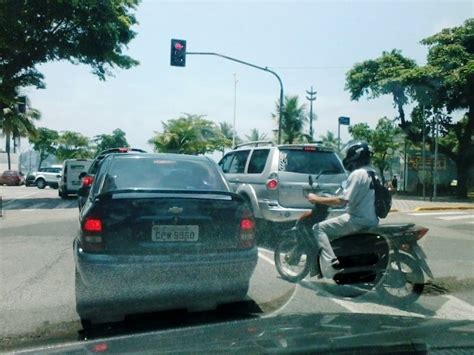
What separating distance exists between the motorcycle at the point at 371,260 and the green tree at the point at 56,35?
Answer: 1618cm

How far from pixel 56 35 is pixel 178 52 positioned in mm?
6415

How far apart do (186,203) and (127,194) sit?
53 cm

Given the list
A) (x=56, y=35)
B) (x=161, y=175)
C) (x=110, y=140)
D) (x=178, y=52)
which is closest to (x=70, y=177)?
(x=56, y=35)

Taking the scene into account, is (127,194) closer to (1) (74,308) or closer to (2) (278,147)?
(1) (74,308)

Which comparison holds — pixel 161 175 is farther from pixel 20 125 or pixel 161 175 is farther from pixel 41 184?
pixel 20 125

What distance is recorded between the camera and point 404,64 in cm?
2916

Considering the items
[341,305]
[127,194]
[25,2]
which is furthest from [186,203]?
[25,2]

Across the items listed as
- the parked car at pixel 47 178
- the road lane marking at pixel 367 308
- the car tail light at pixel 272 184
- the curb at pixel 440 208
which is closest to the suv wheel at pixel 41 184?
the parked car at pixel 47 178

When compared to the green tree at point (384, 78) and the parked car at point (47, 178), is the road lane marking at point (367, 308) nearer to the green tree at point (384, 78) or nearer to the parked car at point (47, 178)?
the green tree at point (384, 78)

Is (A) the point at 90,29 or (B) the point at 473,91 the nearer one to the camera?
(A) the point at 90,29

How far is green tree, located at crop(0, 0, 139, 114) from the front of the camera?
20.5m

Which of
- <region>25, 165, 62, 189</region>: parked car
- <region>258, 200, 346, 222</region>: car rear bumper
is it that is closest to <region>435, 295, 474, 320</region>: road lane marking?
Result: <region>258, 200, 346, 222</region>: car rear bumper

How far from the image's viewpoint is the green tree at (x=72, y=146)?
6719cm

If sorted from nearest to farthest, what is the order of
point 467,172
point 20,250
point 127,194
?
point 127,194
point 20,250
point 467,172
